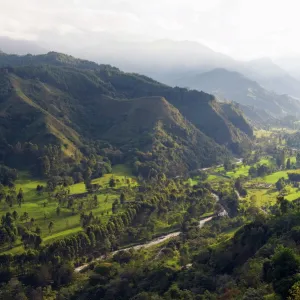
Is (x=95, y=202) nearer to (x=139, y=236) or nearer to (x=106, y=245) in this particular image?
(x=139, y=236)

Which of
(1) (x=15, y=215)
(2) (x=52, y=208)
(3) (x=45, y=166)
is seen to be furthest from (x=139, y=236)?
(3) (x=45, y=166)

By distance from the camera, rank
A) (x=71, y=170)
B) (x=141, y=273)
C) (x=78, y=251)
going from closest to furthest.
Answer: (x=141, y=273)
(x=78, y=251)
(x=71, y=170)

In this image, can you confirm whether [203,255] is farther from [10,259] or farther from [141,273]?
[10,259]

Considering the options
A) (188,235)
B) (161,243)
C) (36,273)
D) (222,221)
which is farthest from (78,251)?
(222,221)

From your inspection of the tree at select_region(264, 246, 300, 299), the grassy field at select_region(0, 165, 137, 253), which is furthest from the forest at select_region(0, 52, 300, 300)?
the grassy field at select_region(0, 165, 137, 253)

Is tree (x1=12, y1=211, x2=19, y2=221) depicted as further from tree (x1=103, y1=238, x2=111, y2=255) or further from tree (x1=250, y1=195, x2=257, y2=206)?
tree (x1=250, y1=195, x2=257, y2=206)

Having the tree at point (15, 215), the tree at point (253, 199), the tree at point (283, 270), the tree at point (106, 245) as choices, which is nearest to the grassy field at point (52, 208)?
the tree at point (15, 215)

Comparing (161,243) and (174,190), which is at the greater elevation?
(174,190)

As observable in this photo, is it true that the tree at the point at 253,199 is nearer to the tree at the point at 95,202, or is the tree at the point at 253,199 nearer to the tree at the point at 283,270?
the tree at the point at 95,202
